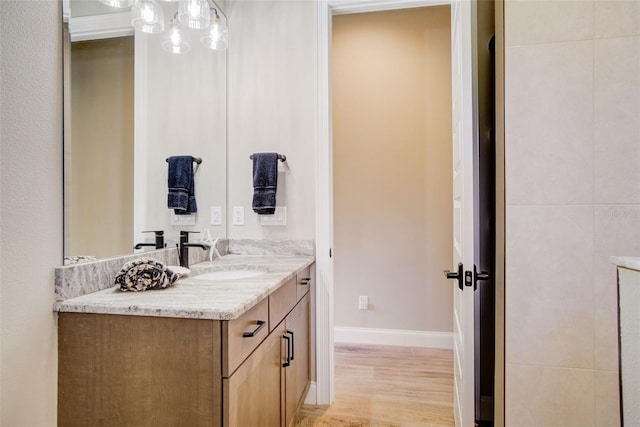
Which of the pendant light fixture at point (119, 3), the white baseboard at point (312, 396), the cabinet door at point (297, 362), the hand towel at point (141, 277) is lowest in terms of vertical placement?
the white baseboard at point (312, 396)

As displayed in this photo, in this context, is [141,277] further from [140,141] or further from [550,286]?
[550,286]

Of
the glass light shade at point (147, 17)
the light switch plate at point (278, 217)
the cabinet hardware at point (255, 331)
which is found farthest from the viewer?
the light switch plate at point (278, 217)

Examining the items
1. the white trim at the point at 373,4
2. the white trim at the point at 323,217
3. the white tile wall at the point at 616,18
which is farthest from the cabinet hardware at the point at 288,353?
the white trim at the point at 373,4

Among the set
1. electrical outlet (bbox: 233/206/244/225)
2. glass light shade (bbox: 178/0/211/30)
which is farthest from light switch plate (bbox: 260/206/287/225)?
glass light shade (bbox: 178/0/211/30)

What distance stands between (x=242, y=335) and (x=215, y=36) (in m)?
1.70

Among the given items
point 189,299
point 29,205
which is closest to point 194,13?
point 29,205

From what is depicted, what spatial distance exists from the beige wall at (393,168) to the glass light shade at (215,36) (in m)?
1.27

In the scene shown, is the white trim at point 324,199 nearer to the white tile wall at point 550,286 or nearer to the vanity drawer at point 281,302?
the vanity drawer at point 281,302

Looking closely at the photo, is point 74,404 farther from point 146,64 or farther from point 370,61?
point 370,61

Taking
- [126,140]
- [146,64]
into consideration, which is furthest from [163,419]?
[146,64]

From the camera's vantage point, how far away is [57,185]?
109 centimetres

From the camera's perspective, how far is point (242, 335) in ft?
3.44

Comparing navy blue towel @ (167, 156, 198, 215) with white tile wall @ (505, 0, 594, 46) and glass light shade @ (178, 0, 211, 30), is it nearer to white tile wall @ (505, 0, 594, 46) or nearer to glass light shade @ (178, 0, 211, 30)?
glass light shade @ (178, 0, 211, 30)

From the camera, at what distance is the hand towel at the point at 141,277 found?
1.16 meters
